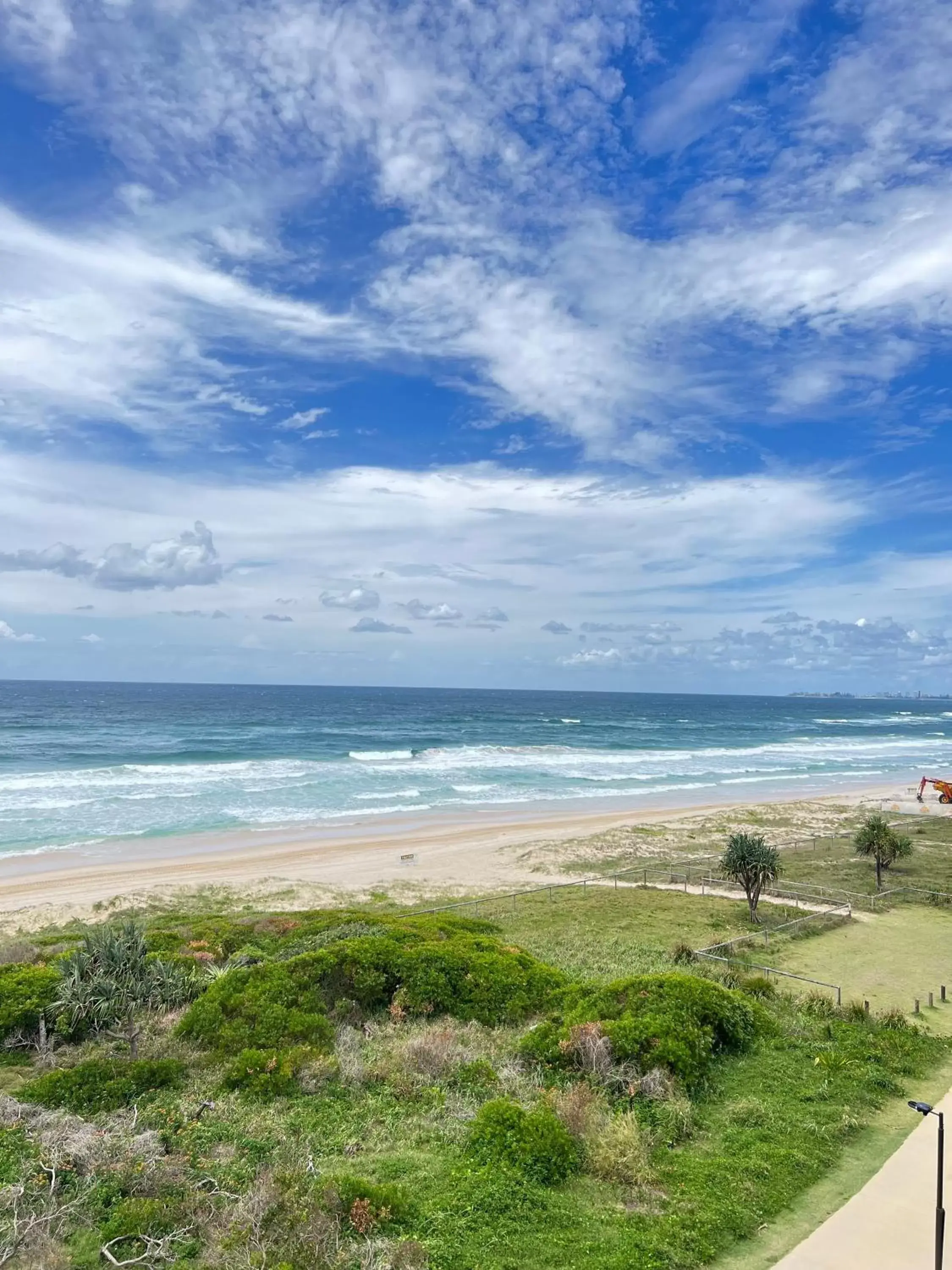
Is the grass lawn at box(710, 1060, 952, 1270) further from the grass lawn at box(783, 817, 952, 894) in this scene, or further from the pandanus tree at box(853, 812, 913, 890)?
the grass lawn at box(783, 817, 952, 894)

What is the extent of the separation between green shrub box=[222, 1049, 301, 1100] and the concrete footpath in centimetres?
790

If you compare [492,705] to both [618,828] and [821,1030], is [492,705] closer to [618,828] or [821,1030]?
[618,828]

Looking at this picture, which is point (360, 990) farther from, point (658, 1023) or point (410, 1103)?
point (658, 1023)

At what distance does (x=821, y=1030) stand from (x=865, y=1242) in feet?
22.5

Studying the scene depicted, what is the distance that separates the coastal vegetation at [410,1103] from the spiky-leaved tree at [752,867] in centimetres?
751

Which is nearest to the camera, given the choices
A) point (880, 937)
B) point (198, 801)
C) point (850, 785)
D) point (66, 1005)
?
point (66, 1005)

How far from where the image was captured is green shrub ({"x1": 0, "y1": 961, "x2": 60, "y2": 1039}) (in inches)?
595

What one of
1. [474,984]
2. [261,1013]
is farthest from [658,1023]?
[261,1013]

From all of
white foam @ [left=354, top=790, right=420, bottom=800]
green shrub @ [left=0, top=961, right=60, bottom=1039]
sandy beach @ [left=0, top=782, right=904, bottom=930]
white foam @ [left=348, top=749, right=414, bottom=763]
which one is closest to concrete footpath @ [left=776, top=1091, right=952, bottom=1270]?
green shrub @ [left=0, top=961, right=60, bottom=1039]

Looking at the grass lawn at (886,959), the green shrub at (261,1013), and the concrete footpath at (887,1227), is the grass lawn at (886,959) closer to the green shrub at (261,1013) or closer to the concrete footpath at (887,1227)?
the concrete footpath at (887,1227)

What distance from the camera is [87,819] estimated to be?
1826 inches

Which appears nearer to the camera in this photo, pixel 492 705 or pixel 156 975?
pixel 156 975

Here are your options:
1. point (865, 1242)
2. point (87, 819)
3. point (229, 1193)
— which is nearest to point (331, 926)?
point (229, 1193)

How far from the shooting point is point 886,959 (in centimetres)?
2162
